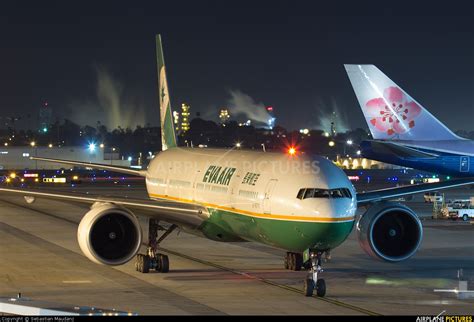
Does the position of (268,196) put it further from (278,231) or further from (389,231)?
(389,231)

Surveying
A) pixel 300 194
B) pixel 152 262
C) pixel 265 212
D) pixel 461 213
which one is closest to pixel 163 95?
pixel 152 262

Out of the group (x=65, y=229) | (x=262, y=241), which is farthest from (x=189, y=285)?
(x=65, y=229)

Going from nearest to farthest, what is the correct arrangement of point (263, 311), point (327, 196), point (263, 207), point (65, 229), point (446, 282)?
point (263, 311) → point (327, 196) → point (263, 207) → point (446, 282) → point (65, 229)

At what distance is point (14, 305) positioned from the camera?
16875mm

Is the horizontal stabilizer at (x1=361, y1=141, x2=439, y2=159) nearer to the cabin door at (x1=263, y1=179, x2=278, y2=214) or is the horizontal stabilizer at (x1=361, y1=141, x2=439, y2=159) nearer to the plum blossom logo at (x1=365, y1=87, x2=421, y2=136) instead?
the plum blossom logo at (x1=365, y1=87, x2=421, y2=136)

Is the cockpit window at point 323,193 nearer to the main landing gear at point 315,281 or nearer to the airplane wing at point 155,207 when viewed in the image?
the main landing gear at point 315,281

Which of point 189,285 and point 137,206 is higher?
point 137,206

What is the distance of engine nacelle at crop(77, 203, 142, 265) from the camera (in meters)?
28.3

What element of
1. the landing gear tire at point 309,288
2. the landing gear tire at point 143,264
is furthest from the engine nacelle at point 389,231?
the landing gear tire at point 143,264

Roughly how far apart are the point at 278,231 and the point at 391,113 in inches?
1430

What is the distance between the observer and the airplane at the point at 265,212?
25359 mm

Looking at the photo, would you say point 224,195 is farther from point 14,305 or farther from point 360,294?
point 14,305

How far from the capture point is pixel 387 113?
61.2 metres

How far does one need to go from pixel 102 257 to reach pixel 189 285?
2749 millimetres
